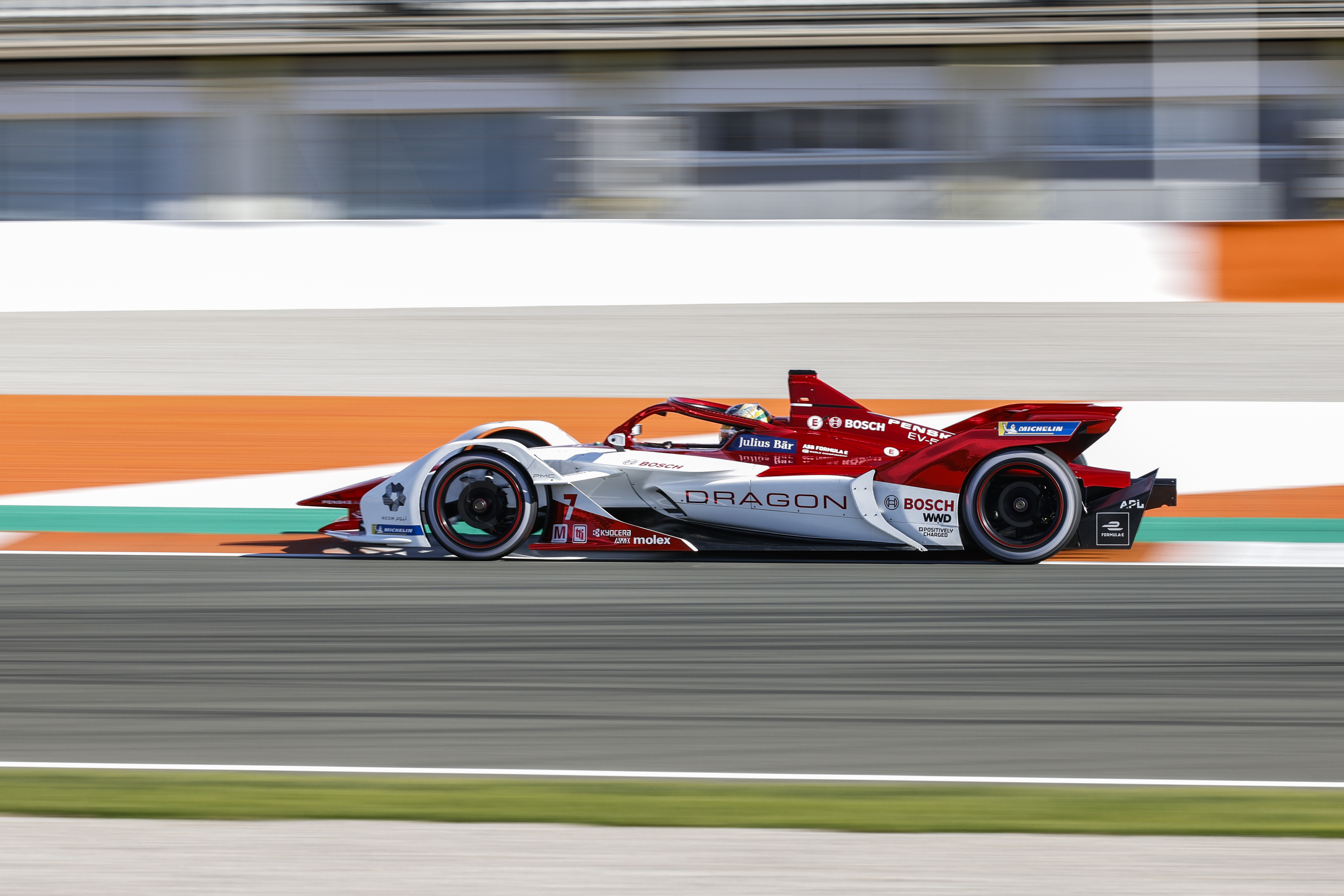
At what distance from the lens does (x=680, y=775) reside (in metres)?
4.45

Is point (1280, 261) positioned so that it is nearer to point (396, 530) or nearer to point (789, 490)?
point (789, 490)

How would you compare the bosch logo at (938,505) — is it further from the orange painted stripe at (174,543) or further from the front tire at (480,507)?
the orange painted stripe at (174,543)

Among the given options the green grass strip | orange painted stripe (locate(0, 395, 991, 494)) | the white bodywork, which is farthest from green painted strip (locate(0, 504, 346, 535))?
the green grass strip

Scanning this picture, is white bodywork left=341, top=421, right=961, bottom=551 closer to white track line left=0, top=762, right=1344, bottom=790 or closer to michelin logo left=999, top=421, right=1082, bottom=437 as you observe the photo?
michelin logo left=999, top=421, right=1082, bottom=437

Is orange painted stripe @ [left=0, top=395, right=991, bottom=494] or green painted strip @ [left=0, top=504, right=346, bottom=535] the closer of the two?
green painted strip @ [left=0, top=504, right=346, bottom=535]

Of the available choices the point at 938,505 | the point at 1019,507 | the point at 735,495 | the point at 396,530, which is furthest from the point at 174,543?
the point at 1019,507

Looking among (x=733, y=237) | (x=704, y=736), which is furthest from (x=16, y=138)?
(x=704, y=736)

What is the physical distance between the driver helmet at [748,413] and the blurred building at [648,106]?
6494mm

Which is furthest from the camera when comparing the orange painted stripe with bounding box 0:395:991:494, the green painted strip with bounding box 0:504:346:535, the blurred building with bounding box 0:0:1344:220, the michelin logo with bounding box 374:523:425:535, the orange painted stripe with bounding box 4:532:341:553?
the blurred building with bounding box 0:0:1344:220

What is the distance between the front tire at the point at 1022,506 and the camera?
27.0 ft

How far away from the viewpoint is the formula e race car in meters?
8.31

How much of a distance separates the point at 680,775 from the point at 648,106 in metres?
12.4

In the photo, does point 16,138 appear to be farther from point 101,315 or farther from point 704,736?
point 704,736

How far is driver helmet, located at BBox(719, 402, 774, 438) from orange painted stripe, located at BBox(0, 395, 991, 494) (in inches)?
97.8
